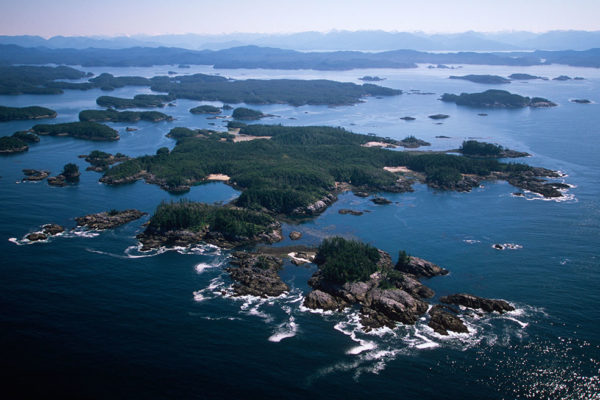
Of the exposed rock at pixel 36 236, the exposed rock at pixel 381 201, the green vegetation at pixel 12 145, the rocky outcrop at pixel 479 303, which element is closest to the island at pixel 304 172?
the exposed rock at pixel 381 201

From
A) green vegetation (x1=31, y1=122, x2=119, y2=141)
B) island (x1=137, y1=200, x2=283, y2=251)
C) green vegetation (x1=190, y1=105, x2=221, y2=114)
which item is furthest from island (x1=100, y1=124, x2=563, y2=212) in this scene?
green vegetation (x1=190, y1=105, x2=221, y2=114)

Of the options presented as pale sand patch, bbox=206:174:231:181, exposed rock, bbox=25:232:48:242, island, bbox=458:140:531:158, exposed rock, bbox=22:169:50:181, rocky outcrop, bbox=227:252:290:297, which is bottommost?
rocky outcrop, bbox=227:252:290:297

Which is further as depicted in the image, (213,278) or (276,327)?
(213,278)

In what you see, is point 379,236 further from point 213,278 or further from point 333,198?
point 213,278

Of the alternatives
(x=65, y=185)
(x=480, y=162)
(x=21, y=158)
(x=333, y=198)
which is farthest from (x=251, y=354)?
(x=21, y=158)

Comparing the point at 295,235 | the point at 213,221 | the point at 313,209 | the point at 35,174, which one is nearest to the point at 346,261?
the point at 295,235

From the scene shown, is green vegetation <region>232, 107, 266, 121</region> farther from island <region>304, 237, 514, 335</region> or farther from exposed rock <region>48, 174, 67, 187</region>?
island <region>304, 237, 514, 335</region>

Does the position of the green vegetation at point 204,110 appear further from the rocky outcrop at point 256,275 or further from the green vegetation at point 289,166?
the rocky outcrop at point 256,275
